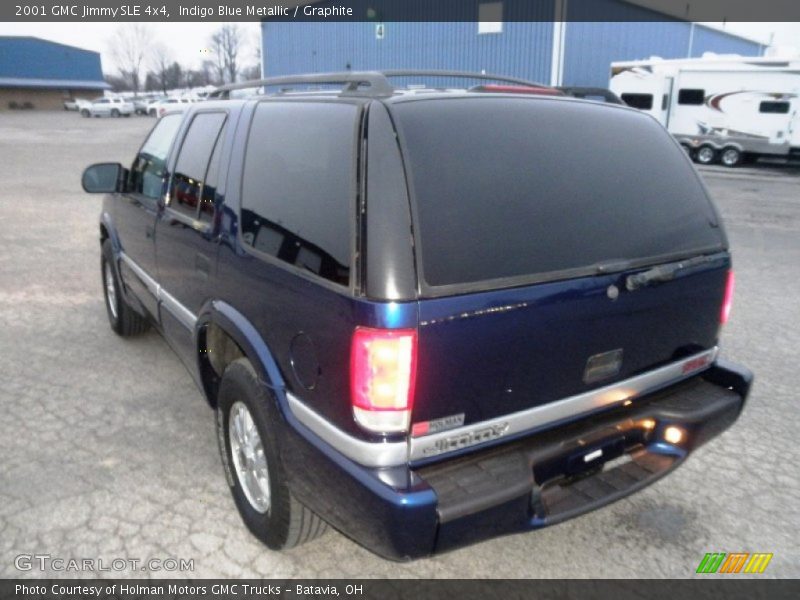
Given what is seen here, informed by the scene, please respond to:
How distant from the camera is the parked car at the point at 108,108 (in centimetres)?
5272

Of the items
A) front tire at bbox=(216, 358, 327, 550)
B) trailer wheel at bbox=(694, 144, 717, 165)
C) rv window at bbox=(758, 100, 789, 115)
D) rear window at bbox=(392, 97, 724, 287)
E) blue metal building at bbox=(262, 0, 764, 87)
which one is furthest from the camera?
blue metal building at bbox=(262, 0, 764, 87)

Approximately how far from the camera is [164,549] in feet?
8.88

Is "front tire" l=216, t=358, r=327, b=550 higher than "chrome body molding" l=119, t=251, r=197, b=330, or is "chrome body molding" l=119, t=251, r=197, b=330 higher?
"chrome body molding" l=119, t=251, r=197, b=330

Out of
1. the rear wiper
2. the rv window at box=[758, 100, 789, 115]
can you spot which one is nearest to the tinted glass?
the rear wiper

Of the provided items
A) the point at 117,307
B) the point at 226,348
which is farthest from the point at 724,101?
the point at 226,348

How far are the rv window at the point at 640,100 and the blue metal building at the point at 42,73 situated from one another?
65.9m

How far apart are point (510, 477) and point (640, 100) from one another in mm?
23336

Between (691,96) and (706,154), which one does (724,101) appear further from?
(706,154)

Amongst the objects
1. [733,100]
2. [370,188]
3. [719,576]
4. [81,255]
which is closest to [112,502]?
[370,188]

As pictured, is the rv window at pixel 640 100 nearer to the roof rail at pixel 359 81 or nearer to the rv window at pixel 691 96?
the rv window at pixel 691 96

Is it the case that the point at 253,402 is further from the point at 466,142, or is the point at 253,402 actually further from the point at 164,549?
the point at 466,142

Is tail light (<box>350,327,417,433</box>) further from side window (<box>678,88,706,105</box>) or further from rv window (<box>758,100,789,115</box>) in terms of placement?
side window (<box>678,88,706,105</box>)

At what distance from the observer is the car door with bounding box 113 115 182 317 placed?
3.89 metres

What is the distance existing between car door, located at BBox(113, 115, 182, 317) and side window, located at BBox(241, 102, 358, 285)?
1341mm
